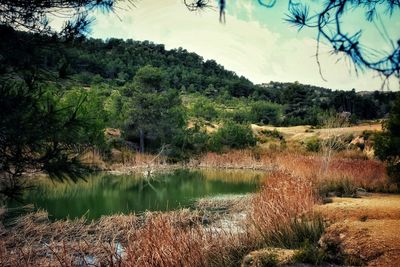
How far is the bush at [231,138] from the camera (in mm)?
32594

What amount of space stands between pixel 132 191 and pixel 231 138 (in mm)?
15797

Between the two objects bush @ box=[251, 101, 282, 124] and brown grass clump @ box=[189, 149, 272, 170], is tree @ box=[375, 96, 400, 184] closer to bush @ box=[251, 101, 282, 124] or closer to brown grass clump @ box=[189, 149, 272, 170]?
brown grass clump @ box=[189, 149, 272, 170]

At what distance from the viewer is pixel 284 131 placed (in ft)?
123

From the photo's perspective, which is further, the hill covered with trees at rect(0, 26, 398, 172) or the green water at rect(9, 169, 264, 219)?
the green water at rect(9, 169, 264, 219)

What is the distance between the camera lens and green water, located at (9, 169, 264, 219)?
14039 mm

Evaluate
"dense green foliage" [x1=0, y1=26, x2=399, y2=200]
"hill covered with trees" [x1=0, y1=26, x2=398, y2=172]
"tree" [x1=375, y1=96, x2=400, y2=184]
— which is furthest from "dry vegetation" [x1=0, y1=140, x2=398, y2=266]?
"hill covered with trees" [x1=0, y1=26, x2=398, y2=172]

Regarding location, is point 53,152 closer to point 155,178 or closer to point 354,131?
point 155,178

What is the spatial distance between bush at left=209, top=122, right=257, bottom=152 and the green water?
7778mm

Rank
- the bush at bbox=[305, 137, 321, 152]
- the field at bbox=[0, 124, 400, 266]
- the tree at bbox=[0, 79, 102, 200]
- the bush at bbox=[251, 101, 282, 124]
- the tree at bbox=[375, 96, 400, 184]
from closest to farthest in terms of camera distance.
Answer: the tree at bbox=[0, 79, 102, 200] → the field at bbox=[0, 124, 400, 266] → the tree at bbox=[375, 96, 400, 184] → the bush at bbox=[305, 137, 321, 152] → the bush at bbox=[251, 101, 282, 124]

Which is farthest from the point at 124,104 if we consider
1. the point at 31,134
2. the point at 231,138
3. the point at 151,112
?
the point at 31,134

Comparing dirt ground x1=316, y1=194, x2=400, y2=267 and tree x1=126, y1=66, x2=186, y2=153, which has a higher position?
tree x1=126, y1=66, x2=186, y2=153

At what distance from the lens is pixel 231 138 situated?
32812 millimetres

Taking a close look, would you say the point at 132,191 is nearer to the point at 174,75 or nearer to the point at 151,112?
the point at 151,112

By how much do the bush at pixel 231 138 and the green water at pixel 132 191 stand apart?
7.78 m
